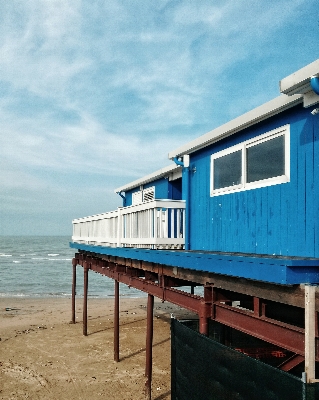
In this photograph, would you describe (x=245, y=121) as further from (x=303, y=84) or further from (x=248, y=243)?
(x=248, y=243)

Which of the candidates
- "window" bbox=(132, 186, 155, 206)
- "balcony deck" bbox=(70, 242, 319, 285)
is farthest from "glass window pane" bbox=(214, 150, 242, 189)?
"window" bbox=(132, 186, 155, 206)

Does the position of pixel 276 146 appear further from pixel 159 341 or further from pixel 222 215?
pixel 159 341

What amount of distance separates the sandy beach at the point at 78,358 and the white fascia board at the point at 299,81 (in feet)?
26.6

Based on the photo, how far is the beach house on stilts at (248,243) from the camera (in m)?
5.15

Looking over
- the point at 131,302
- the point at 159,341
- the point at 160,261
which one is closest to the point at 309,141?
the point at 160,261

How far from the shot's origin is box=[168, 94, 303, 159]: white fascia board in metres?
6.32

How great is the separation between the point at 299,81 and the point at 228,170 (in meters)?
2.96

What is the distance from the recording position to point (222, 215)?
834 centimetres

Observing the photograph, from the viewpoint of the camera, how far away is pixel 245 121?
7.27m

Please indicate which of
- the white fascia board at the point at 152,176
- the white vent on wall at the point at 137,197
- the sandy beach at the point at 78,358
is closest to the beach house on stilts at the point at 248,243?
the sandy beach at the point at 78,358

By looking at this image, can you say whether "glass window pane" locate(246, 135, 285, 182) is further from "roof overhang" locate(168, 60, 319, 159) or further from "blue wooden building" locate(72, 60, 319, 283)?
"roof overhang" locate(168, 60, 319, 159)


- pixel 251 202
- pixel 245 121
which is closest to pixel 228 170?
pixel 251 202

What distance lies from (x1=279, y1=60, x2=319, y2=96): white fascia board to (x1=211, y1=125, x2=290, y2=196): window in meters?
0.85

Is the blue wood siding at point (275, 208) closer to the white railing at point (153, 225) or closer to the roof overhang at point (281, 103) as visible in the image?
the roof overhang at point (281, 103)
